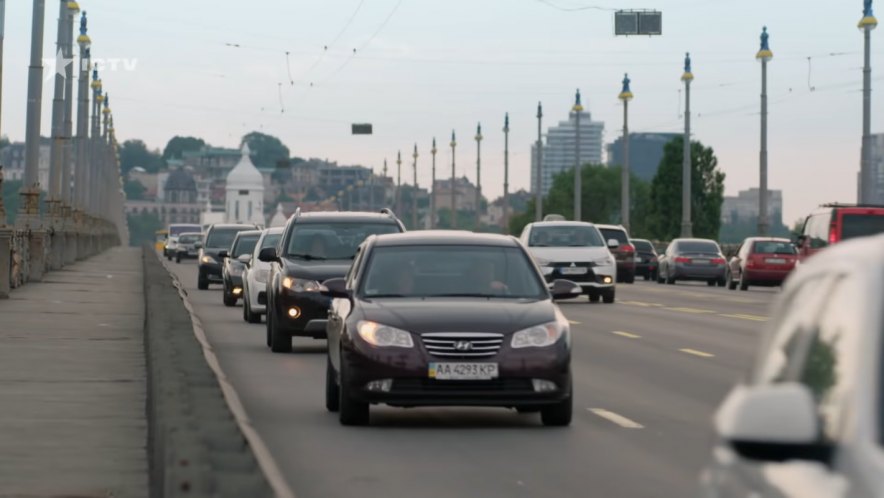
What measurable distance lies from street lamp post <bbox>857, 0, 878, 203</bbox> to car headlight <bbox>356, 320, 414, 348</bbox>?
45.3 meters

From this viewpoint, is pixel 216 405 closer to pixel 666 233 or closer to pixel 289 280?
pixel 289 280

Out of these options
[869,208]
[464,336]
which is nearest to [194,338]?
[464,336]

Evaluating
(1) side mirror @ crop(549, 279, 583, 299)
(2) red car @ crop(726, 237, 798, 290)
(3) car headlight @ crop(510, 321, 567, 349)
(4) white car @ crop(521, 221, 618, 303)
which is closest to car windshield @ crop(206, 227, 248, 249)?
(4) white car @ crop(521, 221, 618, 303)

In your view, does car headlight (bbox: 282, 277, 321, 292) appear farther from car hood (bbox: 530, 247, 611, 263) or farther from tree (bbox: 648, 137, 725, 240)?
tree (bbox: 648, 137, 725, 240)

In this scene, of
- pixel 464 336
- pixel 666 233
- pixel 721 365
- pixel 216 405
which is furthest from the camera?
pixel 666 233

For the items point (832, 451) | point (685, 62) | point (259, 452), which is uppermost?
point (685, 62)

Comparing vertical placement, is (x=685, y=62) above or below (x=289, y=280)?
above

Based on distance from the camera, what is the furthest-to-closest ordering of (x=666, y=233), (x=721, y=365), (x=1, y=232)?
(x=666, y=233) → (x=1, y=232) → (x=721, y=365)

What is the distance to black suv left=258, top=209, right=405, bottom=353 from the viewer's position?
2239cm

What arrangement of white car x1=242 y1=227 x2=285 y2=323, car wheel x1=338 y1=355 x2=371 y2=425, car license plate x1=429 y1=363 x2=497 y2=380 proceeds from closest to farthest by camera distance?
car license plate x1=429 y1=363 x2=497 y2=380 → car wheel x1=338 y1=355 x2=371 y2=425 → white car x1=242 y1=227 x2=285 y2=323

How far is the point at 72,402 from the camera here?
15.8 m

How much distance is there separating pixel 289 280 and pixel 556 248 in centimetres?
1850

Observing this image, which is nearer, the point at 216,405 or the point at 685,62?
the point at 216,405

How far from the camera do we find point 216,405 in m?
9.22
